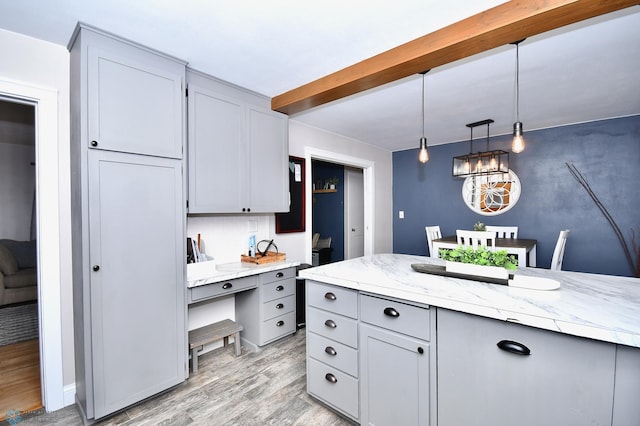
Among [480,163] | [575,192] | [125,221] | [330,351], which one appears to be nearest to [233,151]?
[125,221]

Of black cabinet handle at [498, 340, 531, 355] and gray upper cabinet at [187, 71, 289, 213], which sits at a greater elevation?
gray upper cabinet at [187, 71, 289, 213]

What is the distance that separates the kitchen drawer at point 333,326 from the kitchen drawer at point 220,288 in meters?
0.83

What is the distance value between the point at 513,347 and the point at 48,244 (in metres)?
2.73

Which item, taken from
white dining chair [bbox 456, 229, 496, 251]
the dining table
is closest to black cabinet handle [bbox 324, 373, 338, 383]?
white dining chair [bbox 456, 229, 496, 251]

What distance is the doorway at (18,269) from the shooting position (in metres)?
2.09

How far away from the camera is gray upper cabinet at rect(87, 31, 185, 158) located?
1.75 metres

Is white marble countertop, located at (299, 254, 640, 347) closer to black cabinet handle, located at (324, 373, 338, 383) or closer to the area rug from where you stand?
black cabinet handle, located at (324, 373, 338, 383)

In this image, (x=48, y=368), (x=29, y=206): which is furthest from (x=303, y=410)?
(x=29, y=206)

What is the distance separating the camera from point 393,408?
1536 mm

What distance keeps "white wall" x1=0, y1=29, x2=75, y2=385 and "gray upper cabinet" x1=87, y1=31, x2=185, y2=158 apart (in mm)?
400

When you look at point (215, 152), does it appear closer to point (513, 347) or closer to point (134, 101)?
point (134, 101)

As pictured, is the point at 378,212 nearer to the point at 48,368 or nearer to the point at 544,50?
the point at 544,50

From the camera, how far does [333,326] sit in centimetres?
181

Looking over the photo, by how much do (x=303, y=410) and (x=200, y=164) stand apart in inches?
77.6
